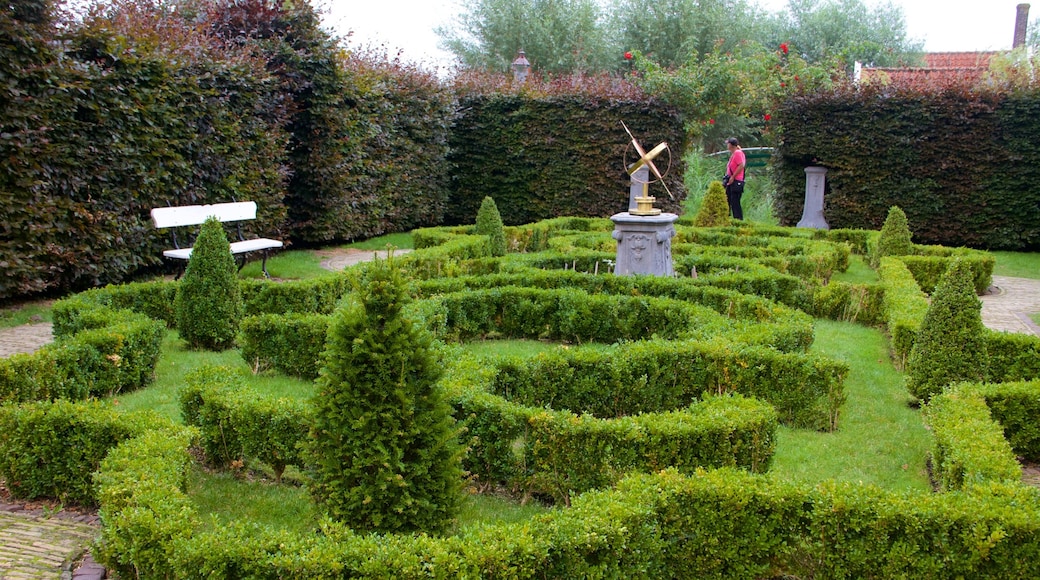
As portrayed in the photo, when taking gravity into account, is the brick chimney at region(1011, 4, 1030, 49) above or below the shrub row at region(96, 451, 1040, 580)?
above

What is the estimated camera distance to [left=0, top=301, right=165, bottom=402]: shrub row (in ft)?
19.0

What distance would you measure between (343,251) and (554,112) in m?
6.80

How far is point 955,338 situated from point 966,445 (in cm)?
196

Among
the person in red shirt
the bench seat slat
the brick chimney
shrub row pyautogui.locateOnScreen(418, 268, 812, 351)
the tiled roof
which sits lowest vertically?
shrub row pyautogui.locateOnScreen(418, 268, 812, 351)

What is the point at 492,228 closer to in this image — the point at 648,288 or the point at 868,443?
the point at 648,288

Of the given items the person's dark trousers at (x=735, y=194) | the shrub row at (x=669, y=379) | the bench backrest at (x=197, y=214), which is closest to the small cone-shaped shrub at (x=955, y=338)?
the shrub row at (x=669, y=379)

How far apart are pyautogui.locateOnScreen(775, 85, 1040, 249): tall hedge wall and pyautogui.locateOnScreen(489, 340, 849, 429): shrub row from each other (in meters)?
13.1

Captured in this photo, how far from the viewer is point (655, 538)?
3.94 metres

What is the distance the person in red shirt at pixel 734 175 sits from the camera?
16.9m

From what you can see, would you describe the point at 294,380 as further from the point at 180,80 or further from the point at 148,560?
the point at 180,80

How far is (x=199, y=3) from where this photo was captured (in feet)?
47.8

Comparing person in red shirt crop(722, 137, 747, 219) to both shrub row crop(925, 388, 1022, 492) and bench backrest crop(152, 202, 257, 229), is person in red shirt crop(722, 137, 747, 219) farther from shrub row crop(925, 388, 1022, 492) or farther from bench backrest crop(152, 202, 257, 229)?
shrub row crop(925, 388, 1022, 492)

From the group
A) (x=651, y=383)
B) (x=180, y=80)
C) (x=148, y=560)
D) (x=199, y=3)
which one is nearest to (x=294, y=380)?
(x=651, y=383)

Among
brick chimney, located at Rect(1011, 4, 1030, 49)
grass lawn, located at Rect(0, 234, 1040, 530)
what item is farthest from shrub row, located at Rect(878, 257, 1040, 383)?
brick chimney, located at Rect(1011, 4, 1030, 49)
